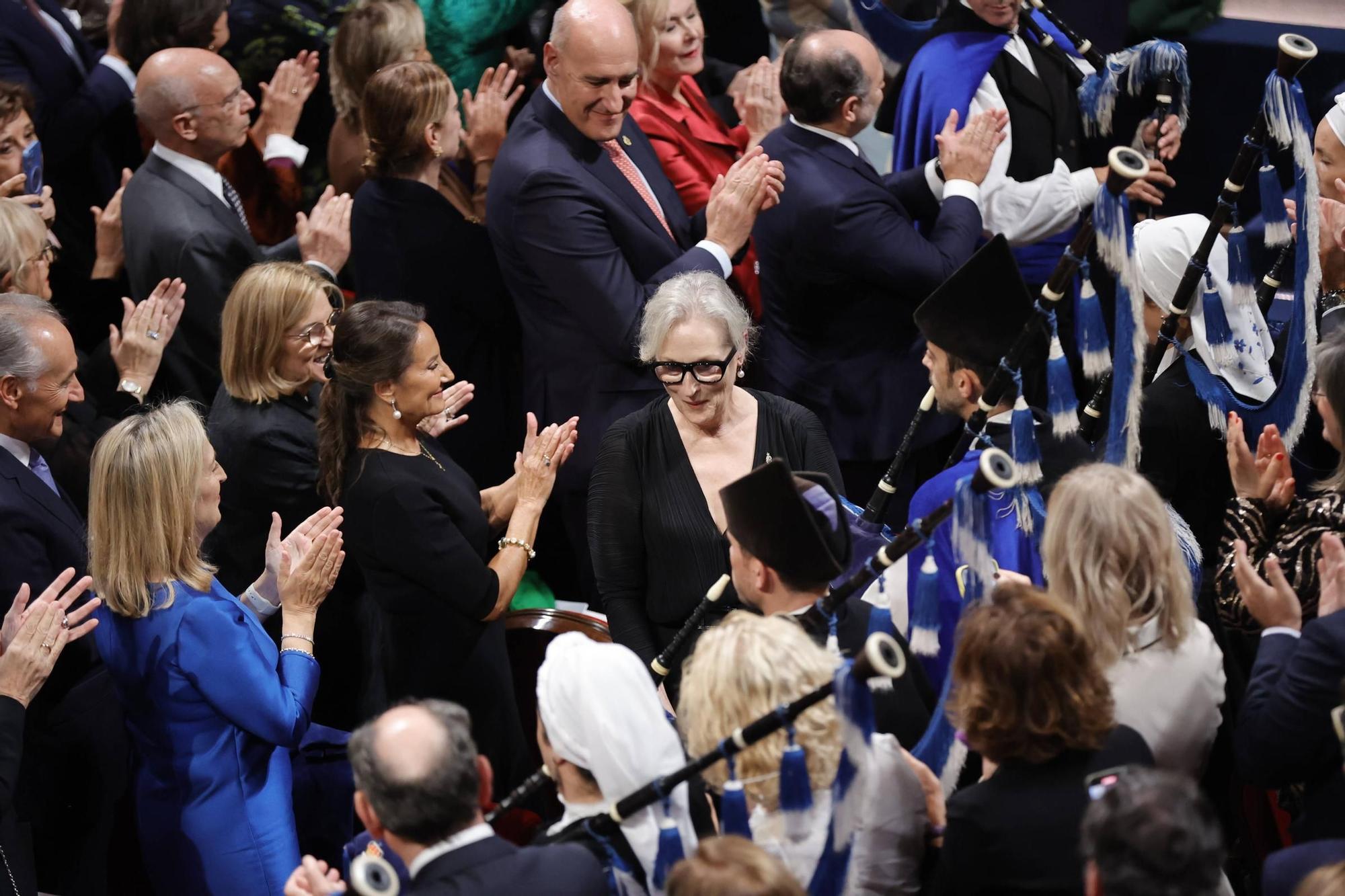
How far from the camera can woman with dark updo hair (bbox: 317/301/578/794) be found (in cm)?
402

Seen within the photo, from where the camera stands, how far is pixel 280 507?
14.8ft

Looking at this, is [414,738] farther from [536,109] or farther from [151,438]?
[536,109]

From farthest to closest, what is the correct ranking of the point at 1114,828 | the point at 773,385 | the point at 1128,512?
1. the point at 773,385
2. the point at 1128,512
3. the point at 1114,828

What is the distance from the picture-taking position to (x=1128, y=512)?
309 centimetres

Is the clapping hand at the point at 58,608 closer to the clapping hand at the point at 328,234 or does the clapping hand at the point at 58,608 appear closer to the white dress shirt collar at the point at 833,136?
the clapping hand at the point at 328,234

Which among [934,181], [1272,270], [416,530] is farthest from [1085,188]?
[416,530]

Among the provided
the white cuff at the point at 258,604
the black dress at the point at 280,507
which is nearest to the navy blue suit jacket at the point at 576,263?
the black dress at the point at 280,507

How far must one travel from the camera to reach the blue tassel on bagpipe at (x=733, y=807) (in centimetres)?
275

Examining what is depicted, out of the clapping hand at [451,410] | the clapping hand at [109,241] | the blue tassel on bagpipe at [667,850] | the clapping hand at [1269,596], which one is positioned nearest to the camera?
the blue tassel on bagpipe at [667,850]

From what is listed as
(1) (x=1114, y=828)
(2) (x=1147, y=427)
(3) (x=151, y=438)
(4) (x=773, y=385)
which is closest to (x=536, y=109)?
(4) (x=773, y=385)

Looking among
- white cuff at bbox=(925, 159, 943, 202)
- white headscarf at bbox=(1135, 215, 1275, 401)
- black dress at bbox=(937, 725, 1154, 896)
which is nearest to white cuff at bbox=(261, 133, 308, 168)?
white cuff at bbox=(925, 159, 943, 202)

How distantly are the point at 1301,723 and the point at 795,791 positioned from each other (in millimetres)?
1028

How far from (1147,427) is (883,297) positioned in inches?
41.2

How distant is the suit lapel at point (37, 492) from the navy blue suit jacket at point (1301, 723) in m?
2.77
